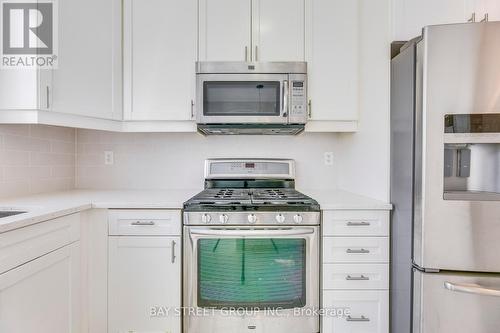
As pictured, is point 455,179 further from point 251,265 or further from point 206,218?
point 206,218

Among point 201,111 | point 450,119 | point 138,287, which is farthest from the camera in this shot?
point 201,111

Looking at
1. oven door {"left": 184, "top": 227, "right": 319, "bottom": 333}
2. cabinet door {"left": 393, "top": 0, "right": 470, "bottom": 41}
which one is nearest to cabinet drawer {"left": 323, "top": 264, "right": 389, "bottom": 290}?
oven door {"left": 184, "top": 227, "right": 319, "bottom": 333}

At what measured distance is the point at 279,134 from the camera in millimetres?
2279

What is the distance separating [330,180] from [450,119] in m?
1.11

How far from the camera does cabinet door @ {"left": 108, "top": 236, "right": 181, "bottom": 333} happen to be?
5.60 feet

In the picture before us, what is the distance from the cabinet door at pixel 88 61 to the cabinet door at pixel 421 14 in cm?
174

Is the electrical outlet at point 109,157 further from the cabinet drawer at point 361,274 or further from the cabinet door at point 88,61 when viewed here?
the cabinet drawer at point 361,274

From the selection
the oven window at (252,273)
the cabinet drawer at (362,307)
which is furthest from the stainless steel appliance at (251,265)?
the cabinet drawer at (362,307)

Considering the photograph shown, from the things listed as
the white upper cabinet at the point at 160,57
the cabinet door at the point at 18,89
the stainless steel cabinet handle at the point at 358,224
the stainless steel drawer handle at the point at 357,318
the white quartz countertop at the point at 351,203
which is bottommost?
the stainless steel drawer handle at the point at 357,318

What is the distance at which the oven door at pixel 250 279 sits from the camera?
1688mm

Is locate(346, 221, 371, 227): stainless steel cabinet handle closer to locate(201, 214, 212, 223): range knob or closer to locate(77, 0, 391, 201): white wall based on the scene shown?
locate(77, 0, 391, 201): white wall

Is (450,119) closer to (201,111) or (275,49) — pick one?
(275,49)

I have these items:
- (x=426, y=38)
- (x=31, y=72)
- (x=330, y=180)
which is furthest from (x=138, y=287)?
(x=426, y=38)

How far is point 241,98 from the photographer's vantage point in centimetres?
197
